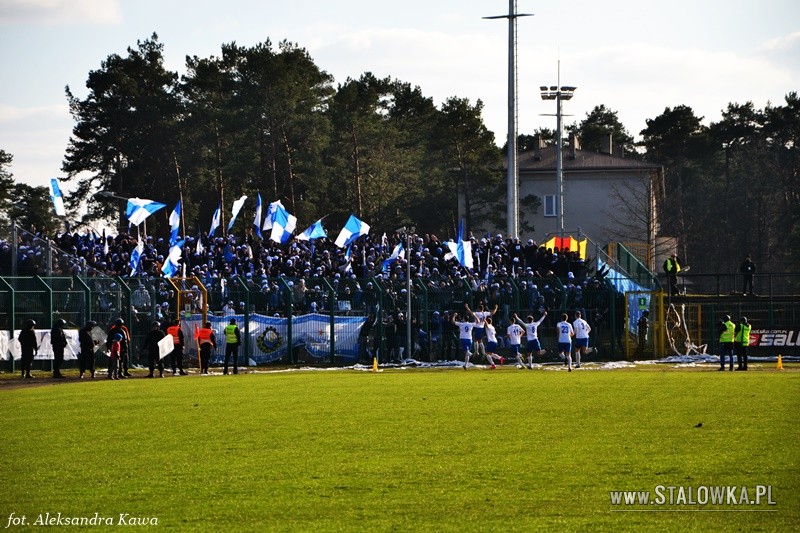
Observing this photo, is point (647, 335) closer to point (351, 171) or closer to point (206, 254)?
point (206, 254)

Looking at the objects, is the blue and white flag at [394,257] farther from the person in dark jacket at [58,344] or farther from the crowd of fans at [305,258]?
the person in dark jacket at [58,344]

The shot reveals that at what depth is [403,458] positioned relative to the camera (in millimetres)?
13836

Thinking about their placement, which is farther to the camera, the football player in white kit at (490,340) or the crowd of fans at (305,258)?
the crowd of fans at (305,258)

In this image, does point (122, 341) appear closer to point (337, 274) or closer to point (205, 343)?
point (205, 343)

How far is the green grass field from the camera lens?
34.6ft

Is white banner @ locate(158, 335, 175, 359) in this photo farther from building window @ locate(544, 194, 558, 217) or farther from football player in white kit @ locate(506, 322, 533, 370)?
building window @ locate(544, 194, 558, 217)

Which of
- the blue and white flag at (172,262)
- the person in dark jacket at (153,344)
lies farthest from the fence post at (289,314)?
the person in dark jacket at (153,344)

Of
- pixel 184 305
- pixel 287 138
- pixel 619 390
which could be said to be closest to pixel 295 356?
pixel 184 305

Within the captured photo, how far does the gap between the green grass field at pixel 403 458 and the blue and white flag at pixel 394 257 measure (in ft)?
65.6

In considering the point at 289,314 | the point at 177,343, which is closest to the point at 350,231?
the point at 289,314

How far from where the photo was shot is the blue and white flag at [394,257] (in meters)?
44.5

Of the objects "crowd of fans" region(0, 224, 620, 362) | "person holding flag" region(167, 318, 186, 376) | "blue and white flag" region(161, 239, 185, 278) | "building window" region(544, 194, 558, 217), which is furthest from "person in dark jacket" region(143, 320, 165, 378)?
"building window" region(544, 194, 558, 217)

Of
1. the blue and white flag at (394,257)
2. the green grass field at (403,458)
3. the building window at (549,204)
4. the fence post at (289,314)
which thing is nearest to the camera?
the green grass field at (403,458)

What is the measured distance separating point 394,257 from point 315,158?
31.7 m
